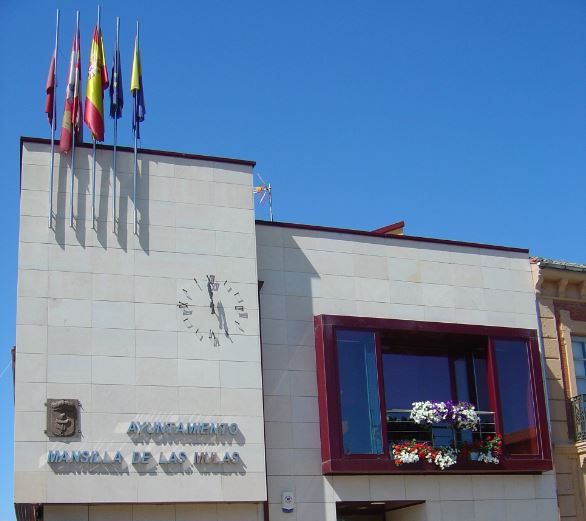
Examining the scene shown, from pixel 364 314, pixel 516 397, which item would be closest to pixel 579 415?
pixel 516 397

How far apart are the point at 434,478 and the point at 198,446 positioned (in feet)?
17.1

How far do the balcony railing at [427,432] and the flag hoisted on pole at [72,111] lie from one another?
7.59 metres

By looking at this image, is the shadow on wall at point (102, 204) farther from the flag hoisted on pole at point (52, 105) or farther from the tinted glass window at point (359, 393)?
the tinted glass window at point (359, 393)

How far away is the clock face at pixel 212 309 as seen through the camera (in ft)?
61.0

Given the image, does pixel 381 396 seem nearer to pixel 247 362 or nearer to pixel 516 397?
pixel 247 362

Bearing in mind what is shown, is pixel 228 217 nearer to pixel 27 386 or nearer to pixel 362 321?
pixel 362 321

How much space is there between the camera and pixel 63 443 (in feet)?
55.6

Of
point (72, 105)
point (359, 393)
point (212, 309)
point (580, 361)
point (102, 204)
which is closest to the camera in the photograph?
point (102, 204)

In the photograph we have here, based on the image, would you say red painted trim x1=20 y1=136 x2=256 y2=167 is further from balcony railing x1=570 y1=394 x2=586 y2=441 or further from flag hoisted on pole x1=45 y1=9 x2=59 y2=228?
balcony railing x1=570 y1=394 x2=586 y2=441

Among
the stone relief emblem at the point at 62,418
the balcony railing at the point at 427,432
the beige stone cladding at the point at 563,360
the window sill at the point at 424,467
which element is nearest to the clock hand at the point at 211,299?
the stone relief emblem at the point at 62,418

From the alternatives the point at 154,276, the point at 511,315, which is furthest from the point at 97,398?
the point at 511,315

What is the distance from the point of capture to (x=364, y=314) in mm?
20703

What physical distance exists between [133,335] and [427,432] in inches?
255

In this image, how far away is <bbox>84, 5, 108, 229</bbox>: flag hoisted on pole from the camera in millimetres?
18984
